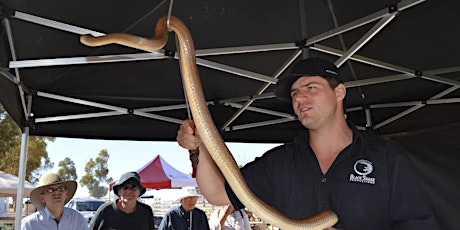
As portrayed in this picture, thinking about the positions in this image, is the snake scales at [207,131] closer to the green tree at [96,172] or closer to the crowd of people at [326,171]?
the crowd of people at [326,171]

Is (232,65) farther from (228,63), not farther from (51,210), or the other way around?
(51,210)

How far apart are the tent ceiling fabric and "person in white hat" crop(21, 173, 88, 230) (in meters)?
1.08

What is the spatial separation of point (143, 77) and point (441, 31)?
11.9ft

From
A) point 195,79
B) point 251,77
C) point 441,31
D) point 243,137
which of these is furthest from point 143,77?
point 195,79

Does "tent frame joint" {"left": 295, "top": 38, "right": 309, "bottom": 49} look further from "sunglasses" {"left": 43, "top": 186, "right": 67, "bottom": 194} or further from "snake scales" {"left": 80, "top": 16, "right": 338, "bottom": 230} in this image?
"sunglasses" {"left": 43, "top": 186, "right": 67, "bottom": 194}

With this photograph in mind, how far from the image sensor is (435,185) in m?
2.95

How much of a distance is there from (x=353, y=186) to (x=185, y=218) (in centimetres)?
461

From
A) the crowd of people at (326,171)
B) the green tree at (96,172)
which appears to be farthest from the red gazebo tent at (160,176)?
the green tree at (96,172)

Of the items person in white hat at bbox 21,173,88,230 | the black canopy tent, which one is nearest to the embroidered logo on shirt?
the black canopy tent

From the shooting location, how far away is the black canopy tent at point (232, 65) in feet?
13.6

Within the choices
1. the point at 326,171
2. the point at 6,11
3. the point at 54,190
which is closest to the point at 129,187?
the point at 54,190

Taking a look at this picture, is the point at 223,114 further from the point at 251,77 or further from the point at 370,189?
the point at 370,189

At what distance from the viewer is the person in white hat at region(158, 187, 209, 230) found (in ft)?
20.5

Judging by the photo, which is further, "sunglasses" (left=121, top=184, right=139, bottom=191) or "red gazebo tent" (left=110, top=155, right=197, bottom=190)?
"red gazebo tent" (left=110, top=155, right=197, bottom=190)
